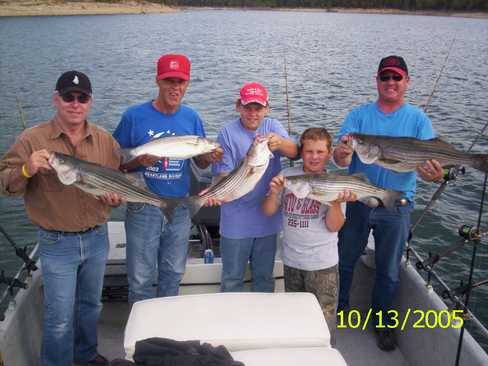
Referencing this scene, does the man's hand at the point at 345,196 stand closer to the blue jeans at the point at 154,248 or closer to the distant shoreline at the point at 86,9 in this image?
the blue jeans at the point at 154,248

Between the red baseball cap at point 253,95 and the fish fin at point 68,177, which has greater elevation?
the red baseball cap at point 253,95

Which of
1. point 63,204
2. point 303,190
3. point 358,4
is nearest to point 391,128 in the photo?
point 303,190

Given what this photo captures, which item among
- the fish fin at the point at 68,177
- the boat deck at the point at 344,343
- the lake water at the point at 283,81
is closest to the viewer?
the fish fin at the point at 68,177

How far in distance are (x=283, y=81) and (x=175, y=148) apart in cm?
1736

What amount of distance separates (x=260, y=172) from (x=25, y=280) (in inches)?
86.5

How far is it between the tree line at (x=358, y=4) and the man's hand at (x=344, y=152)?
205ft

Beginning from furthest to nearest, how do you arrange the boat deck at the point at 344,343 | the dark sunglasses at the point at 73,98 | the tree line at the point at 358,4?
the tree line at the point at 358,4 → the boat deck at the point at 344,343 → the dark sunglasses at the point at 73,98

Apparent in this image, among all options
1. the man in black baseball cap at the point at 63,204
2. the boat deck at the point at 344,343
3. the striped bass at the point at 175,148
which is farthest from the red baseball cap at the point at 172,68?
the boat deck at the point at 344,343

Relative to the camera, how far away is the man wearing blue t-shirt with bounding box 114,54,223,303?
364cm

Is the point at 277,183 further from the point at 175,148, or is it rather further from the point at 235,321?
the point at 235,321

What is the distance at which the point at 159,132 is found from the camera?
3695 mm

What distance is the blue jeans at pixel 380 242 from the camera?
3.95m

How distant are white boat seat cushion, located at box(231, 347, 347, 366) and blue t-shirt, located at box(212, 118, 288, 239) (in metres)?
1.23

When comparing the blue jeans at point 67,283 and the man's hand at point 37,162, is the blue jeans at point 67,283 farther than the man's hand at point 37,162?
Yes
